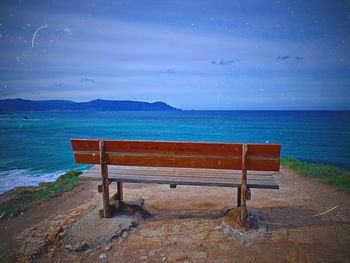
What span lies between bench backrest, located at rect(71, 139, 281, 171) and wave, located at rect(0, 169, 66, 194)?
544 inches

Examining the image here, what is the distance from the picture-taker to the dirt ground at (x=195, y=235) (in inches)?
141

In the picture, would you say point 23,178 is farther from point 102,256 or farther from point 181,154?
point 181,154

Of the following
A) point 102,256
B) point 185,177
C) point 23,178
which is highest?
point 185,177

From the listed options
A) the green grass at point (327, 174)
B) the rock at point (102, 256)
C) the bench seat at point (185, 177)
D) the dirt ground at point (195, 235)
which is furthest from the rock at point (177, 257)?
the green grass at point (327, 174)

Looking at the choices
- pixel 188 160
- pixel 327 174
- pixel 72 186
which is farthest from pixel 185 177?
pixel 327 174

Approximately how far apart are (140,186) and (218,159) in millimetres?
4330

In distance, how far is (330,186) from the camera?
25.6ft

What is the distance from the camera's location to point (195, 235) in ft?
13.4

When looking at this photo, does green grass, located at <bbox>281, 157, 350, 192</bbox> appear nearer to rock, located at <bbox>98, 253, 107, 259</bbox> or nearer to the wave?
rock, located at <bbox>98, 253, 107, 259</bbox>

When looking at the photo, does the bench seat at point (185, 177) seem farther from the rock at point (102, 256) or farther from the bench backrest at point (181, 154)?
the rock at point (102, 256)

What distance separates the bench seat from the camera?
424cm

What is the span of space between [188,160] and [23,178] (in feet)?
59.4

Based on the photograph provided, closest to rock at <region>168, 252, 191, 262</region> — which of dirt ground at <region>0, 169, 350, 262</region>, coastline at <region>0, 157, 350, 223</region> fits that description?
dirt ground at <region>0, 169, 350, 262</region>

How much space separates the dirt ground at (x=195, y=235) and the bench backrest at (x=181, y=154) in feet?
3.92
